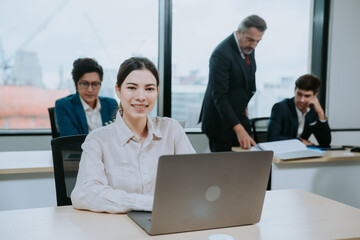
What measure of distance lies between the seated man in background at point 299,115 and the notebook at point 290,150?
0.98 ft

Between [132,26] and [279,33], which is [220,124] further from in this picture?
[279,33]

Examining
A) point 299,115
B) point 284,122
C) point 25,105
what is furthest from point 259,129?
point 25,105

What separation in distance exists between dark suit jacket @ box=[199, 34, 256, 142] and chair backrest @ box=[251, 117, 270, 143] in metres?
0.15

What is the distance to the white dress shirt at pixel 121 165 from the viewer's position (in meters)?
1.21

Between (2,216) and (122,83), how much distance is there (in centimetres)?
65

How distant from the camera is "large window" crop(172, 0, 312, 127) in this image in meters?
3.72

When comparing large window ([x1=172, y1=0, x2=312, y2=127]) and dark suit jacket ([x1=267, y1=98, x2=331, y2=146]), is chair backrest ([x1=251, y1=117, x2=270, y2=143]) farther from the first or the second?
large window ([x1=172, y1=0, x2=312, y2=127])

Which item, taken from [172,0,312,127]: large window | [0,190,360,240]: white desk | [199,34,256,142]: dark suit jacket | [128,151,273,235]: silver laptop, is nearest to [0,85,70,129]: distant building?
[172,0,312,127]: large window

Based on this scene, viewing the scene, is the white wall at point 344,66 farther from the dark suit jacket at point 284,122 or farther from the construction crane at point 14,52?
the construction crane at point 14,52

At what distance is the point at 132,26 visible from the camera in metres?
3.60

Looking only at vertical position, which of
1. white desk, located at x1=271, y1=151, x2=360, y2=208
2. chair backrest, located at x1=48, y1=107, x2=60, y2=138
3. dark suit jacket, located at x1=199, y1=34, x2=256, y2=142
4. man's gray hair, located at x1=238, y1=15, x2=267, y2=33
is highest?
man's gray hair, located at x1=238, y1=15, x2=267, y2=33

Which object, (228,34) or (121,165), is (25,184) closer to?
(121,165)

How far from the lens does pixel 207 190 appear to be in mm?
980

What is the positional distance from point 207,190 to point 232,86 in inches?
72.5
